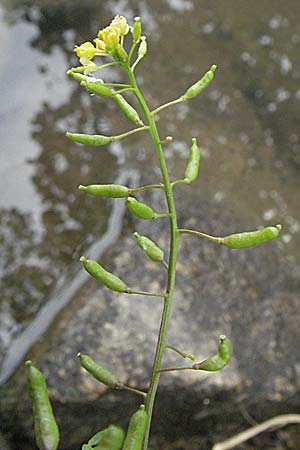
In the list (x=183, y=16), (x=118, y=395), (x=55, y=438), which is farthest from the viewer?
(x=183, y=16)

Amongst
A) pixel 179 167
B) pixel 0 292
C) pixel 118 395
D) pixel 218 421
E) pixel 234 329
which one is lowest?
pixel 218 421

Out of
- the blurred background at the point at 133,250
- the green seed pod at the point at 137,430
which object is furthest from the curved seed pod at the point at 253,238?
the blurred background at the point at 133,250

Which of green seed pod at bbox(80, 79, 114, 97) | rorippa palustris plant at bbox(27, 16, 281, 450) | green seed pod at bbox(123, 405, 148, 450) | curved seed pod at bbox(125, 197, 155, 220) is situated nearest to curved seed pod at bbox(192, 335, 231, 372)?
rorippa palustris plant at bbox(27, 16, 281, 450)

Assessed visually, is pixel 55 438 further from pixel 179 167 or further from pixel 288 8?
pixel 288 8

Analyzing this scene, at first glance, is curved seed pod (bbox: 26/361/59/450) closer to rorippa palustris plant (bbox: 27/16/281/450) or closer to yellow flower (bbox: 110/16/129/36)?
rorippa palustris plant (bbox: 27/16/281/450)

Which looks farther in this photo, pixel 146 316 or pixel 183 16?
pixel 183 16

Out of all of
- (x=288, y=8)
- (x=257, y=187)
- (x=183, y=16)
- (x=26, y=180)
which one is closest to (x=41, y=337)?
(x=26, y=180)

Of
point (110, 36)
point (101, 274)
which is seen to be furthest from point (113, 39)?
point (101, 274)
